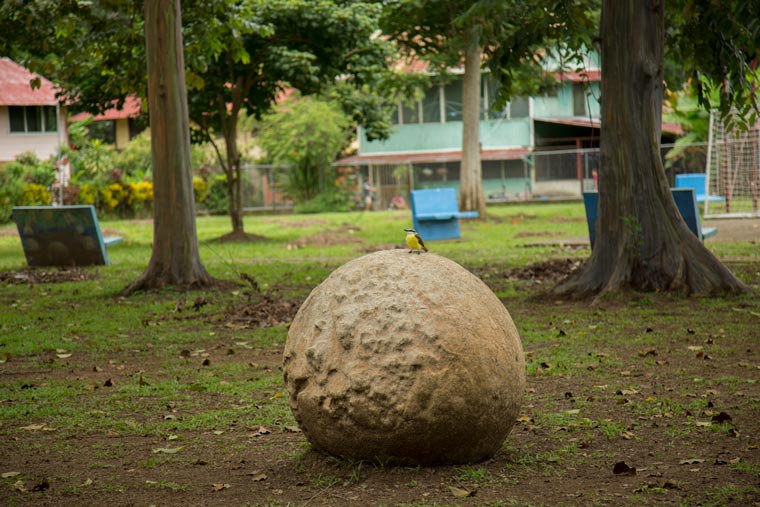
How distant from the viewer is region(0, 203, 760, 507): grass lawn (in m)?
5.36

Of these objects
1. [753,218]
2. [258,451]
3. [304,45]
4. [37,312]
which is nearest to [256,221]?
[304,45]

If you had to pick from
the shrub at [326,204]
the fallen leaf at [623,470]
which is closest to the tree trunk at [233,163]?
the shrub at [326,204]

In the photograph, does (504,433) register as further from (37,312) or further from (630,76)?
(37,312)

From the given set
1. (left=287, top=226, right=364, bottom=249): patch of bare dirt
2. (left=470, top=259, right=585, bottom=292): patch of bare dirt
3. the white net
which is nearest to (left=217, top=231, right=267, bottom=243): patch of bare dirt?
(left=287, top=226, right=364, bottom=249): patch of bare dirt

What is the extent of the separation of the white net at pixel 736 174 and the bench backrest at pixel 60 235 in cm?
1711

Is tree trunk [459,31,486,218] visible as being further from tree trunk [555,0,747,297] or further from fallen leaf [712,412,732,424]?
fallen leaf [712,412,732,424]

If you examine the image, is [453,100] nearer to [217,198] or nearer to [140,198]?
[217,198]

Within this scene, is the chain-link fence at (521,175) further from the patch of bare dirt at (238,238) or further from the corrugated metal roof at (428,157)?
the patch of bare dirt at (238,238)

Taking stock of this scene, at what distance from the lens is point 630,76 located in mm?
12188

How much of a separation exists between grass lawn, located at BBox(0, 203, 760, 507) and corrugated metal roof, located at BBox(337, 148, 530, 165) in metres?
27.9

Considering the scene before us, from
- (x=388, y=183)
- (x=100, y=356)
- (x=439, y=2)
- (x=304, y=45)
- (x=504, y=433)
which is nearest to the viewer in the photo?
(x=504, y=433)

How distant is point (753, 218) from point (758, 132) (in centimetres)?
321

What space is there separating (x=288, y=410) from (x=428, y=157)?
1462 inches

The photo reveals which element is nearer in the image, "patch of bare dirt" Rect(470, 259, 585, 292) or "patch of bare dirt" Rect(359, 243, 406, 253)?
"patch of bare dirt" Rect(470, 259, 585, 292)
